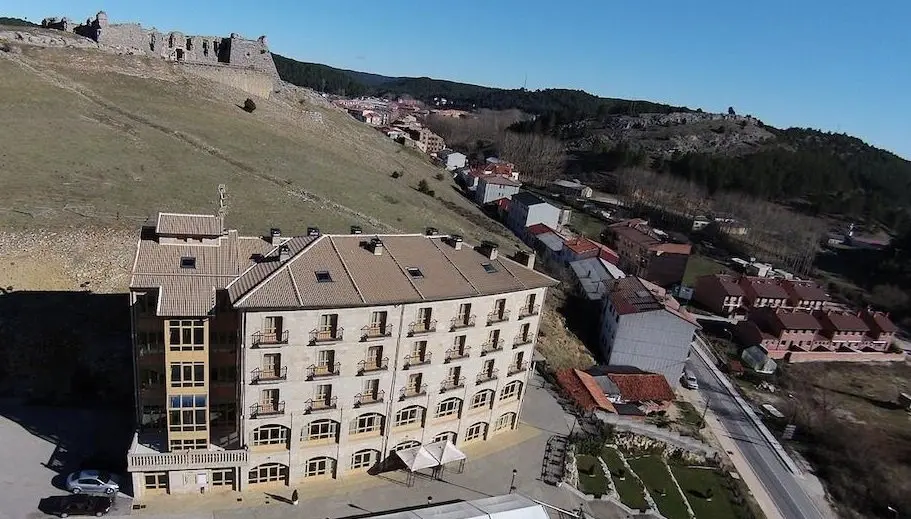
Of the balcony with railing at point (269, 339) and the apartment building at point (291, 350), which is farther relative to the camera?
the balcony with railing at point (269, 339)

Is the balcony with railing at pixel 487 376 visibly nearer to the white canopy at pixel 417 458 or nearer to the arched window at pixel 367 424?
the white canopy at pixel 417 458

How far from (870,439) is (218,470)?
7406 centimetres

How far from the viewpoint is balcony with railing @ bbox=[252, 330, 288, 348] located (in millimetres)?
31625

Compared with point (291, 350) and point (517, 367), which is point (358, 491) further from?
point (517, 367)

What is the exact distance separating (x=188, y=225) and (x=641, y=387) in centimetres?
4766

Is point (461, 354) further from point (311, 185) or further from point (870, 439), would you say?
point (870, 439)

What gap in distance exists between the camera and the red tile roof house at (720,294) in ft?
319

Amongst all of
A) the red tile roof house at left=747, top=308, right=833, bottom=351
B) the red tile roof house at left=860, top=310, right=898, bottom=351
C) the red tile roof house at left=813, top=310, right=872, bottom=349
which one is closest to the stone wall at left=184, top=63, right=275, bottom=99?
the red tile roof house at left=747, top=308, right=833, bottom=351

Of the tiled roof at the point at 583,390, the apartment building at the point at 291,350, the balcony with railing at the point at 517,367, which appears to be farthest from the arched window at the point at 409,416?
the tiled roof at the point at 583,390

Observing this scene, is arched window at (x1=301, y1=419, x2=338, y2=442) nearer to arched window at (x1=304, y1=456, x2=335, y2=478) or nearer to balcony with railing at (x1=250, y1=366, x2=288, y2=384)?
arched window at (x1=304, y1=456, x2=335, y2=478)

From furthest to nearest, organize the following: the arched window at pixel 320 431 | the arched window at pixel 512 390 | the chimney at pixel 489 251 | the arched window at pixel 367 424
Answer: the arched window at pixel 512 390 → the chimney at pixel 489 251 → the arched window at pixel 367 424 → the arched window at pixel 320 431

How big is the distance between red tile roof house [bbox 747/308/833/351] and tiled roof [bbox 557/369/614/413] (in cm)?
4579

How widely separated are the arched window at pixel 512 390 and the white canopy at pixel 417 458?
8.27 meters

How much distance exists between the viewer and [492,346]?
41281 millimetres
